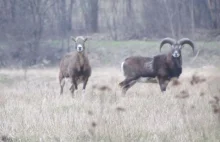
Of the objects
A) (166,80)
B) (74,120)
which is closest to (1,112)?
(74,120)

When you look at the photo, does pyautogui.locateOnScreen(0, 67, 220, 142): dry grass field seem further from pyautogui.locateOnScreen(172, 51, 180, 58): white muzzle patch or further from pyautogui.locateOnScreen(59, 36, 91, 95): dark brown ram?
pyautogui.locateOnScreen(172, 51, 180, 58): white muzzle patch

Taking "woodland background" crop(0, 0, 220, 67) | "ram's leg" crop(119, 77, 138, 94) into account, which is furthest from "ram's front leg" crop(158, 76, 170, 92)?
"woodland background" crop(0, 0, 220, 67)

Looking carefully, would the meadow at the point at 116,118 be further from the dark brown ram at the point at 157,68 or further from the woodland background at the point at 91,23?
the woodland background at the point at 91,23

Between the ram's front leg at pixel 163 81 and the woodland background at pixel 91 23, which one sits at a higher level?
the woodland background at pixel 91 23

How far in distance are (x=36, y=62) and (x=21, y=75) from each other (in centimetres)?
1174

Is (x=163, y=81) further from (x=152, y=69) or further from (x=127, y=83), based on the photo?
(x=127, y=83)

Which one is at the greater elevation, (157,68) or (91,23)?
(91,23)

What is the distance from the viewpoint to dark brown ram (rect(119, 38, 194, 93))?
64.3ft

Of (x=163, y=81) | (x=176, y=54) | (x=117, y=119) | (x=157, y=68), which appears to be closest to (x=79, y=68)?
(x=157, y=68)

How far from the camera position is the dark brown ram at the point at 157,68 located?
772 inches

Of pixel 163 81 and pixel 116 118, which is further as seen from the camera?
pixel 163 81

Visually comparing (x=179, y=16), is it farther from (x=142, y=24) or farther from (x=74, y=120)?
(x=74, y=120)

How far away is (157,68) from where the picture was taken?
1981 cm

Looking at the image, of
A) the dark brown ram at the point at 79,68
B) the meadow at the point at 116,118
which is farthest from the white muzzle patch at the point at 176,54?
the meadow at the point at 116,118
